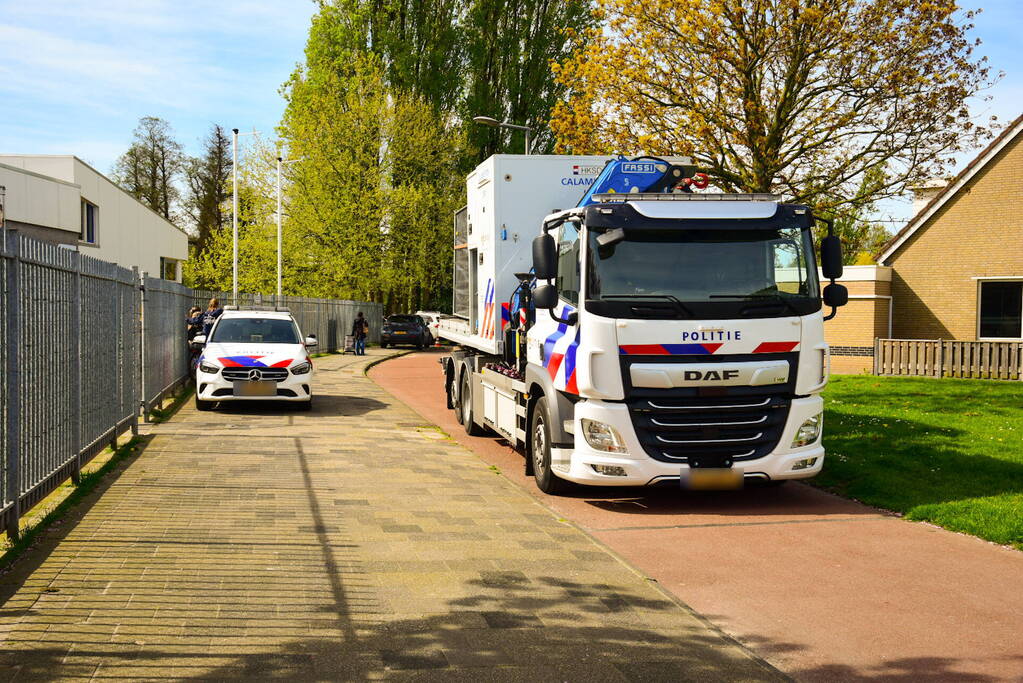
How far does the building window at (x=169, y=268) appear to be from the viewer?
66.7 m

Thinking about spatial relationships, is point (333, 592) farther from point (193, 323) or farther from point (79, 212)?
point (79, 212)

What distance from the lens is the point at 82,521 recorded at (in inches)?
297

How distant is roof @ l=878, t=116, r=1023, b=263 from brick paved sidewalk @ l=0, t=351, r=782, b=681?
21.6 metres

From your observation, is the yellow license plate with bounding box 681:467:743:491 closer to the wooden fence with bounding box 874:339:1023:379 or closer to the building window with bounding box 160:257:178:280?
the wooden fence with bounding box 874:339:1023:379

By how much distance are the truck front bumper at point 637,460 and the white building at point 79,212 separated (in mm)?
21510

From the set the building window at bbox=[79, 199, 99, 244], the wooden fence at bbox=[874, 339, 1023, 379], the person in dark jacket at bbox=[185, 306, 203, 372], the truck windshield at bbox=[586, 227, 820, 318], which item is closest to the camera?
the truck windshield at bbox=[586, 227, 820, 318]

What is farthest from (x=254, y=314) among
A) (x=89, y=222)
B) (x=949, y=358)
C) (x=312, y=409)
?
(x=89, y=222)

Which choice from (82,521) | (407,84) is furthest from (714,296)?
(407,84)

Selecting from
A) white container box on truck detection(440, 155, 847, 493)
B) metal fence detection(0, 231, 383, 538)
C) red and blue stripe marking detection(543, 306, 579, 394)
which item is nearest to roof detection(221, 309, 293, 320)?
metal fence detection(0, 231, 383, 538)

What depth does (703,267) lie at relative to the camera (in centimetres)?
872

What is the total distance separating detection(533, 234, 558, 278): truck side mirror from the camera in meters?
8.88

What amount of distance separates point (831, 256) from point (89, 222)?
43094 mm

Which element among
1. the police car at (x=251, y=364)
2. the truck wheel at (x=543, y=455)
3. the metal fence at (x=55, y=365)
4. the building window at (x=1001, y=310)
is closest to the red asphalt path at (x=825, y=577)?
the truck wheel at (x=543, y=455)

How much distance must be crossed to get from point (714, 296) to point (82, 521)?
5478 millimetres
